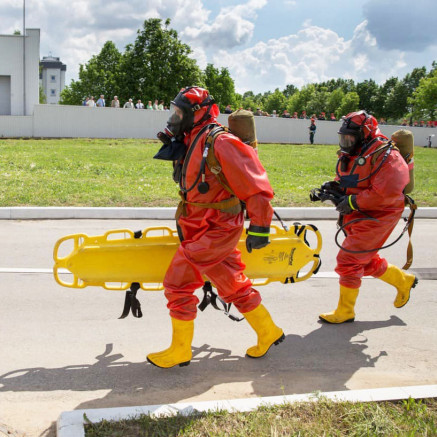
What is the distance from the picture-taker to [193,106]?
377cm

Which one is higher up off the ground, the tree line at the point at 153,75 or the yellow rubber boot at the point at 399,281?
the tree line at the point at 153,75

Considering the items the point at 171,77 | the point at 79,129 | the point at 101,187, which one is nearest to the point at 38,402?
the point at 101,187

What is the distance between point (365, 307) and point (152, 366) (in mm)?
2507

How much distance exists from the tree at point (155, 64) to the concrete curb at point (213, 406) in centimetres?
4544

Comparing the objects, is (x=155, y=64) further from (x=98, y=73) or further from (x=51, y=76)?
(x=51, y=76)

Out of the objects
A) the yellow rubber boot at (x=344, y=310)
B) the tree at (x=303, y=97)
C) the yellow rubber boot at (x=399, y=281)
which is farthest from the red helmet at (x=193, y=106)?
the tree at (x=303, y=97)

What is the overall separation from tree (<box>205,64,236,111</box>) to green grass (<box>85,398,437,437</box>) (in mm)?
57344

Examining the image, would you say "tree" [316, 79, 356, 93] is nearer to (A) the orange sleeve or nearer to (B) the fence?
(B) the fence

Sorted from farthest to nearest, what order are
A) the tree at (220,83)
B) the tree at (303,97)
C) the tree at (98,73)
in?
the tree at (303,97), the tree at (220,83), the tree at (98,73)

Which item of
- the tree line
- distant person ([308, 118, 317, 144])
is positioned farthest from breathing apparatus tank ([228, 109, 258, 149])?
the tree line

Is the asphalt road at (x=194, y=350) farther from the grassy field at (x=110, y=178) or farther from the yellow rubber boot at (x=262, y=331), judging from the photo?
the grassy field at (x=110, y=178)

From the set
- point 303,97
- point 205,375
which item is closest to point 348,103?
point 303,97

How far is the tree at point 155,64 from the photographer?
156ft

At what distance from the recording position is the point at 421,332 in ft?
16.5
